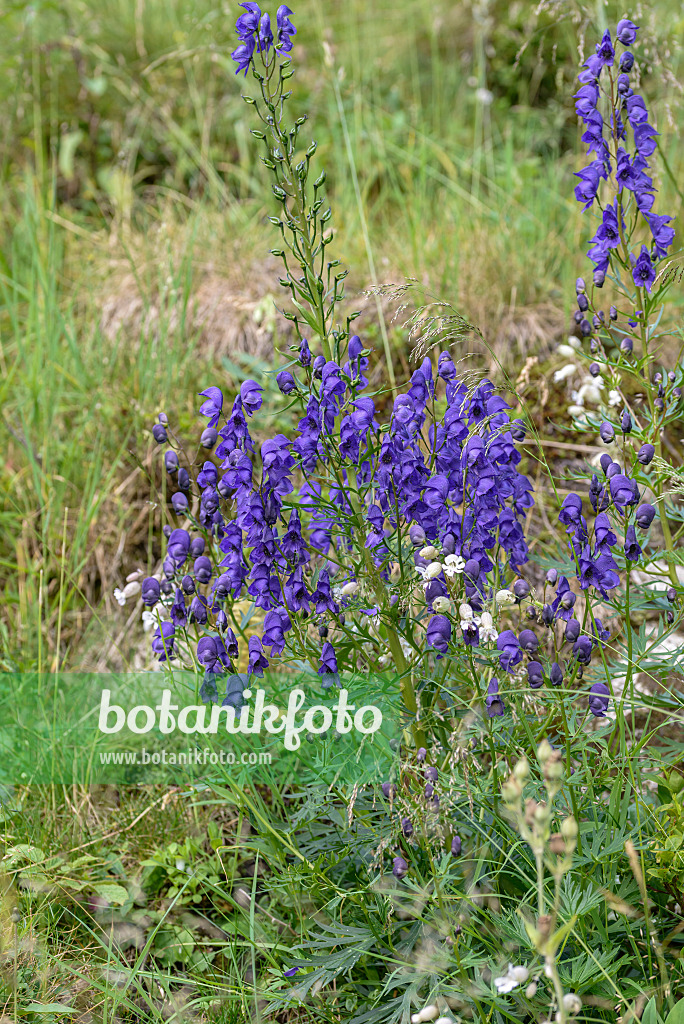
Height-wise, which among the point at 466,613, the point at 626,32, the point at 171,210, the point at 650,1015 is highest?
the point at 626,32

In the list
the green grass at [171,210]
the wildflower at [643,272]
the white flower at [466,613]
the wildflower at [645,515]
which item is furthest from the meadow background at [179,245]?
the white flower at [466,613]

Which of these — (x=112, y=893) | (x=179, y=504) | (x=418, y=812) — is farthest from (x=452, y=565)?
(x=112, y=893)

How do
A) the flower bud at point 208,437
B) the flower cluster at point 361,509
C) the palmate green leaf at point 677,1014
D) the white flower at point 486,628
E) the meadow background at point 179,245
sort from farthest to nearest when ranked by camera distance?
the meadow background at point 179,245, the flower bud at point 208,437, the flower cluster at point 361,509, the white flower at point 486,628, the palmate green leaf at point 677,1014

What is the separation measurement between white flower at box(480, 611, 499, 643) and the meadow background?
72cm

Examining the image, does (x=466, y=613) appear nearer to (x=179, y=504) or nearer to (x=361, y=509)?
(x=361, y=509)

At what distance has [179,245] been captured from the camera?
187 inches

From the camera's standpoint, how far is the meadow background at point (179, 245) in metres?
3.41

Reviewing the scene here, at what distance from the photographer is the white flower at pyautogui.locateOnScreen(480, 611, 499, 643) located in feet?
5.95

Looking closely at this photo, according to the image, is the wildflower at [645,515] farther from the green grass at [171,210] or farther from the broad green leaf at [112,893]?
the green grass at [171,210]

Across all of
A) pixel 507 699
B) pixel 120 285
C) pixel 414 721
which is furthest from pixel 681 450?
pixel 120 285

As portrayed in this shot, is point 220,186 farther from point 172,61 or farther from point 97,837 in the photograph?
point 97,837

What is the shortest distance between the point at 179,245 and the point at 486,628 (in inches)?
139

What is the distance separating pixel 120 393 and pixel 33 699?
147 centimetres

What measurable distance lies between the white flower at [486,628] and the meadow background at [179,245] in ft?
2.37
